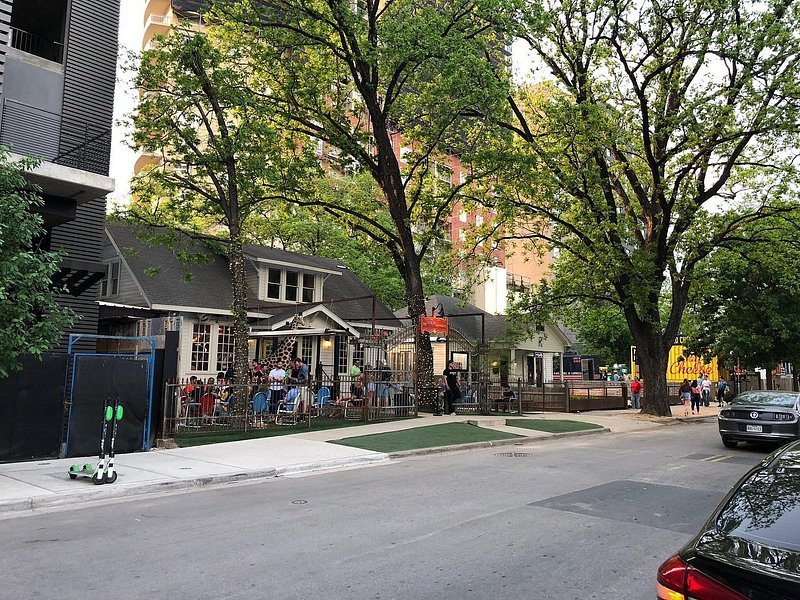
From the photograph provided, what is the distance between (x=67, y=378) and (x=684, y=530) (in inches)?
433

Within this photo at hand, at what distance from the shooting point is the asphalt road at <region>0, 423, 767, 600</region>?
5234mm

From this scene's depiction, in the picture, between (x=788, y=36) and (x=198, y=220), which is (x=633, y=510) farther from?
(x=198, y=220)

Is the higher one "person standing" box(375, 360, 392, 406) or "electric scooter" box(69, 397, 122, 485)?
"person standing" box(375, 360, 392, 406)

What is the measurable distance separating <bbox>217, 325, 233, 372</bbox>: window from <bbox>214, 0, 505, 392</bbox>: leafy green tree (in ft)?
20.9

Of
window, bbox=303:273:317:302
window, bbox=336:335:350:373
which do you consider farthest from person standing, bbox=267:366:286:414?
window, bbox=303:273:317:302

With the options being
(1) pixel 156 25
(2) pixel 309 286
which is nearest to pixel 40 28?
(2) pixel 309 286

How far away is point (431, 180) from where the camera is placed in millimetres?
25750

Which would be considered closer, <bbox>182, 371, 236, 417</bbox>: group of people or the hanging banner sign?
<bbox>182, 371, 236, 417</bbox>: group of people

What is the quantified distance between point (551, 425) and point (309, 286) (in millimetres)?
13873

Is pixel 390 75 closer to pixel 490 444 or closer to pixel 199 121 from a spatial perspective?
pixel 199 121

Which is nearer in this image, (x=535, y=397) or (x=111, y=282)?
(x=111, y=282)

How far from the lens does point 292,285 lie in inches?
1139

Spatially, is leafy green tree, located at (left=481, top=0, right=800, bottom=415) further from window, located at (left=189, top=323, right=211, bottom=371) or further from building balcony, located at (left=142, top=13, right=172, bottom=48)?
building balcony, located at (left=142, top=13, right=172, bottom=48)

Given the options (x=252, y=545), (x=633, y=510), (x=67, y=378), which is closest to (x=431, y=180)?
(x=67, y=378)
